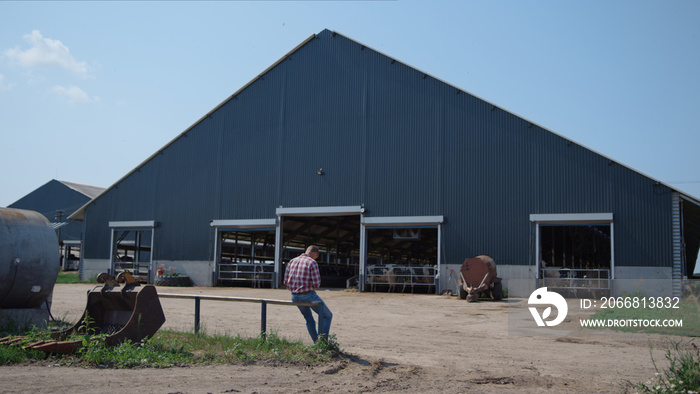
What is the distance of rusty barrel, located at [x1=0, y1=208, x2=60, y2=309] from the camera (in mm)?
12016

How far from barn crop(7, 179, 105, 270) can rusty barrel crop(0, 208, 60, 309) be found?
53.2 meters

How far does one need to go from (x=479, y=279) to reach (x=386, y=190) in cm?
710

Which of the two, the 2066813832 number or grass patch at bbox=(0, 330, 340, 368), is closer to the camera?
grass patch at bbox=(0, 330, 340, 368)

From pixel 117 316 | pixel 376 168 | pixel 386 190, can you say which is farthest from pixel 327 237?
pixel 117 316

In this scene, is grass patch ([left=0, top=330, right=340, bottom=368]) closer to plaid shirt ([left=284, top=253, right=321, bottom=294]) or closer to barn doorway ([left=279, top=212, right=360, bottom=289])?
plaid shirt ([left=284, top=253, right=321, bottom=294])

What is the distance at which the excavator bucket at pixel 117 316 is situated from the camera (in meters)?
9.84

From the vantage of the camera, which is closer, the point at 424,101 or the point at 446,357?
the point at 446,357

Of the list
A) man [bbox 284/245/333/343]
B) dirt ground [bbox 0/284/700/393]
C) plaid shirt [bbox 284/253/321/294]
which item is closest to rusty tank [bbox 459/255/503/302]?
dirt ground [bbox 0/284/700/393]

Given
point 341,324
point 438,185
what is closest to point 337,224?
point 438,185

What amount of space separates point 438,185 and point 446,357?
1741 centimetres

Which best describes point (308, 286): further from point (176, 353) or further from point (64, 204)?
point (64, 204)

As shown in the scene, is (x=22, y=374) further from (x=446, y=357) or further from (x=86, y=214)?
(x=86, y=214)

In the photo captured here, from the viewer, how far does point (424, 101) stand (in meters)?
28.8

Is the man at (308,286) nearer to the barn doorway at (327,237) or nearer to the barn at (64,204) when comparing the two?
the barn doorway at (327,237)
